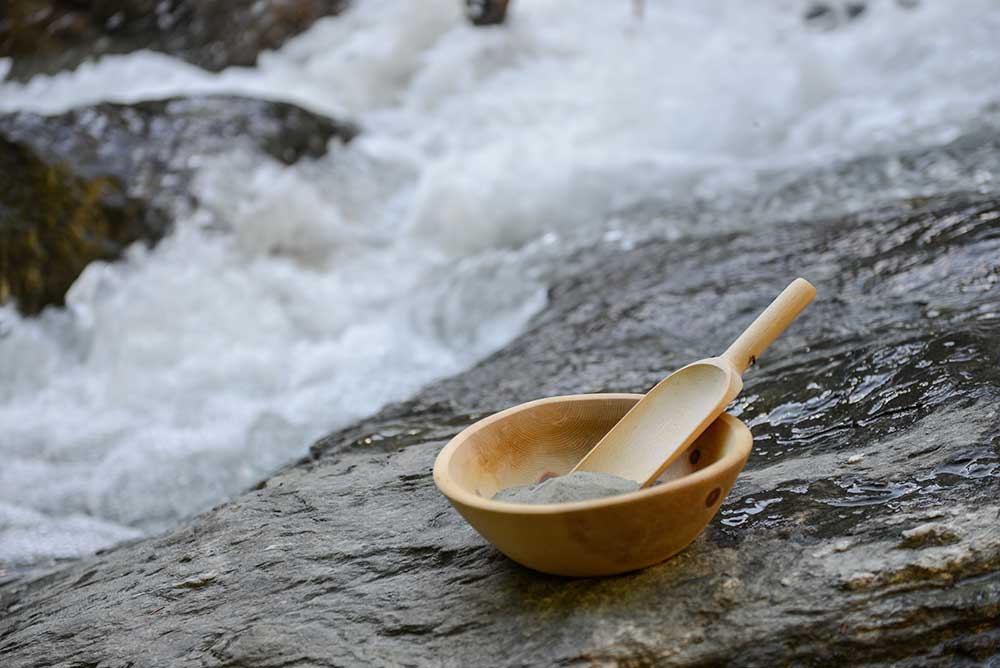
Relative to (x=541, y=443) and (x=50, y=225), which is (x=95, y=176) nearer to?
(x=50, y=225)

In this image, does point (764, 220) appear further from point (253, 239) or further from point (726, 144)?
point (253, 239)

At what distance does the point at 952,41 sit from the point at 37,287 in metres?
5.91

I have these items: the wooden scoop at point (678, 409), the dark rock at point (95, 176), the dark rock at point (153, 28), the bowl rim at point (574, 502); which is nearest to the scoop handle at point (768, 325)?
the wooden scoop at point (678, 409)

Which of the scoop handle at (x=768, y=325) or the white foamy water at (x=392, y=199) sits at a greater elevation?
the scoop handle at (x=768, y=325)

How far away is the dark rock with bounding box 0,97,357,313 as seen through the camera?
5207 mm

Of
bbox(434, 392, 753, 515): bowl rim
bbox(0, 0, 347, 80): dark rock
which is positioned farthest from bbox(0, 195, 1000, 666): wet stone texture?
bbox(0, 0, 347, 80): dark rock

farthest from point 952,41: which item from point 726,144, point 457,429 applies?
point 457,429

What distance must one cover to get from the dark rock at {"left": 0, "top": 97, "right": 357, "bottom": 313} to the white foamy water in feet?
0.42

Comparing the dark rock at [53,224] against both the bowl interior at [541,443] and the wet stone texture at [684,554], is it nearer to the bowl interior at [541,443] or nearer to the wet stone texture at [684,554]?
the wet stone texture at [684,554]

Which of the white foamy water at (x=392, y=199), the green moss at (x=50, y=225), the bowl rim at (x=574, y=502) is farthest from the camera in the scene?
the green moss at (x=50, y=225)

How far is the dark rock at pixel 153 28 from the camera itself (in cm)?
871

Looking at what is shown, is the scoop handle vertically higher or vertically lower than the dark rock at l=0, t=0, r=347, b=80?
lower

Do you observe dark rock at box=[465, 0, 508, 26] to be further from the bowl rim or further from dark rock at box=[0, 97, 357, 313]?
the bowl rim

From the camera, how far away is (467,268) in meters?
4.95
